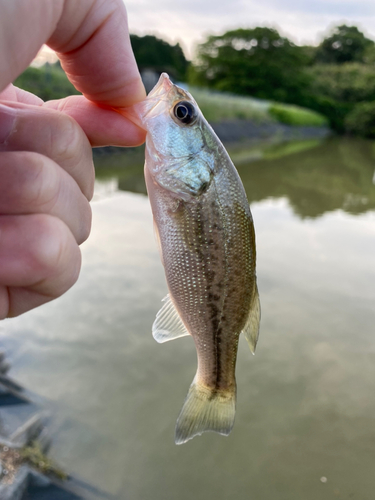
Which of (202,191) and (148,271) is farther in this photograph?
(148,271)

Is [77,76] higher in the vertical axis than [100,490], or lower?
higher

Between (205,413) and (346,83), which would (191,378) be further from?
(346,83)

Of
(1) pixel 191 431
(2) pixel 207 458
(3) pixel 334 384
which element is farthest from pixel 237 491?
(1) pixel 191 431

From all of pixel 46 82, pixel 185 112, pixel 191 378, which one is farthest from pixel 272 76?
pixel 185 112

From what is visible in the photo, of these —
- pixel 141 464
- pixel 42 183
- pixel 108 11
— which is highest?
pixel 108 11

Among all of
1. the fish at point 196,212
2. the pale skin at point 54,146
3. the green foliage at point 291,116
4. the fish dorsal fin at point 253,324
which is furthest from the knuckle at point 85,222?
the green foliage at point 291,116

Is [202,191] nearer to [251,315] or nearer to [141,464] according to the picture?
[251,315]

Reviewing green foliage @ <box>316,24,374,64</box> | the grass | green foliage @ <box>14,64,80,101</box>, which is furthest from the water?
green foliage @ <box>316,24,374,64</box>
